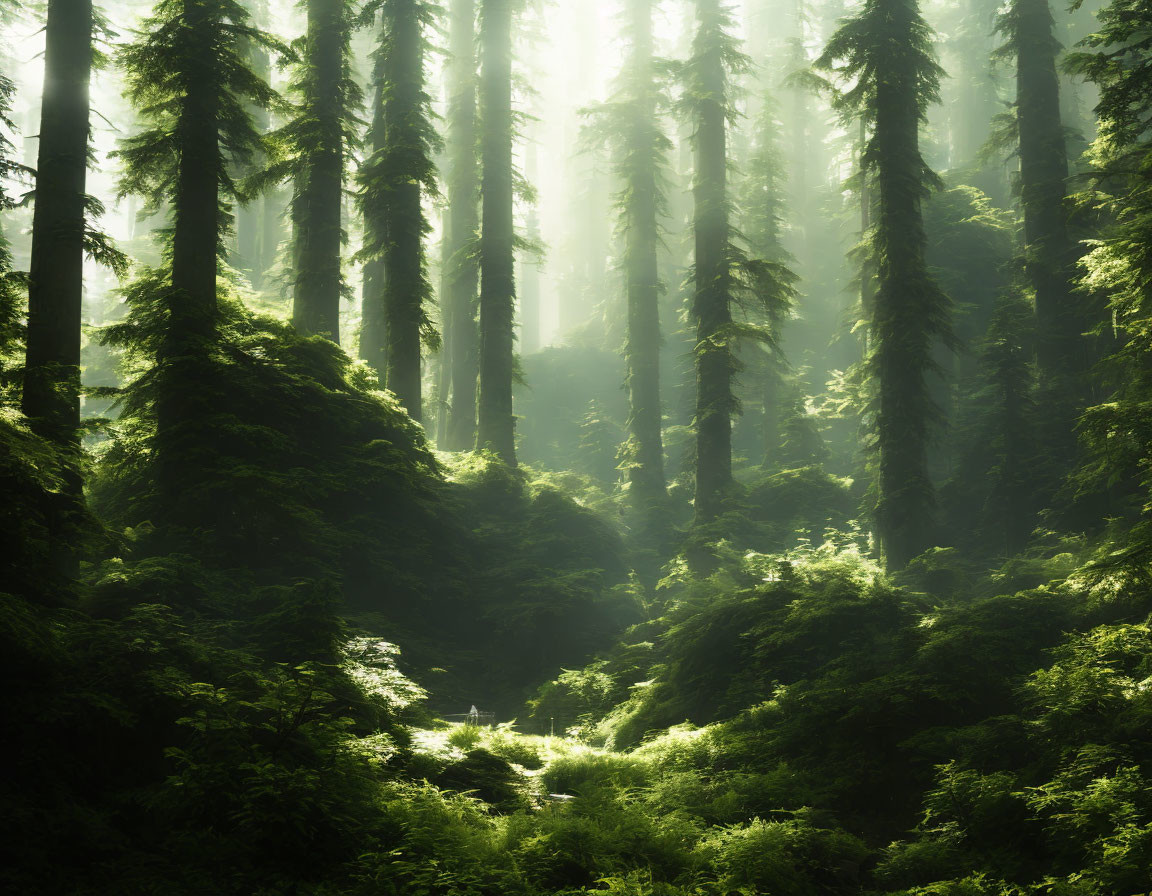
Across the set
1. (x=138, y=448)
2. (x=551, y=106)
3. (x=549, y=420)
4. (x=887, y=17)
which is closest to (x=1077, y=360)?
(x=887, y=17)

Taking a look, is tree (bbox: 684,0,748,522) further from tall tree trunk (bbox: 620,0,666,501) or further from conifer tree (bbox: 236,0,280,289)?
conifer tree (bbox: 236,0,280,289)

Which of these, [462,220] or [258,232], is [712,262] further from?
[258,232]

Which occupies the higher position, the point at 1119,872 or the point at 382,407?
the point at 382,407

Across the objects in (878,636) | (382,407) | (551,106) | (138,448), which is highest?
(551,106)

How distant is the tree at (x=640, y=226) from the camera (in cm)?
2722

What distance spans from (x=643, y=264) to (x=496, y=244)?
799 centimetres

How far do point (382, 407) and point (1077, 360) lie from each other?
16259 mm

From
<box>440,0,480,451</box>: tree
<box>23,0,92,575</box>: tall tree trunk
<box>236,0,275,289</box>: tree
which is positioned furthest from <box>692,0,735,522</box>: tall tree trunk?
<box>236,0,275,289</box>: tree

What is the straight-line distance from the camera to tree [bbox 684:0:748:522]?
70.8 ft

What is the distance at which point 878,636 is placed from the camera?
35.8 feet

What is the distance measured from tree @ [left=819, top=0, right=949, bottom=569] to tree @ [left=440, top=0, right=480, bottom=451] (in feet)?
40.7

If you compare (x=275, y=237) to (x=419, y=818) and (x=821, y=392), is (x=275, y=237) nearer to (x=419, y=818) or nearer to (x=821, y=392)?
(x=821, y=392)

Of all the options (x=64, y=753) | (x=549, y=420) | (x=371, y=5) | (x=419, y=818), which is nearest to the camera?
(x=64, y=753)

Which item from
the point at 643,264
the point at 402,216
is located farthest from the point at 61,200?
the point at 643,264
